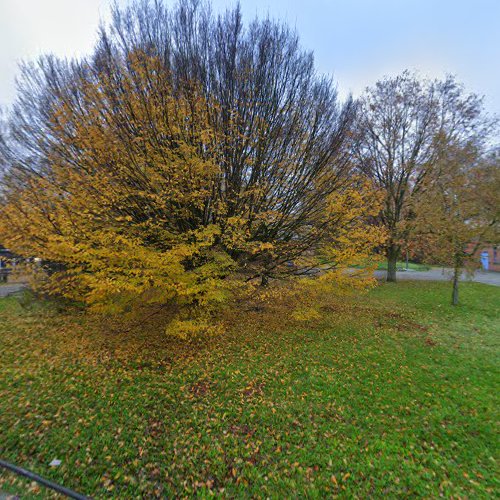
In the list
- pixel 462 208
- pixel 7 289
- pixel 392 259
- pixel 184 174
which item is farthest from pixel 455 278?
pixel 7 289

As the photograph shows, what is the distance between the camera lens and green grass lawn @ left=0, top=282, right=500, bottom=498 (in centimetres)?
336

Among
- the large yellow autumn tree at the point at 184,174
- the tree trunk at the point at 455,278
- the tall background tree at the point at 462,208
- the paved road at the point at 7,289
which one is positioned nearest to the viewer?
the large yellow autumn tree at the point at 184,174

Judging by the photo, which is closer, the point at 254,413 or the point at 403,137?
the point at 254,413

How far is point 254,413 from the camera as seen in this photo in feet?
15.1

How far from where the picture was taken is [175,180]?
5812mm

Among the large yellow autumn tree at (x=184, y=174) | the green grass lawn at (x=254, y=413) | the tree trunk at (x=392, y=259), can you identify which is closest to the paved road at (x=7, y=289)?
the green grass lawn at (x=254, y=413)

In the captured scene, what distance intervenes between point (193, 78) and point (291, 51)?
2.73 m

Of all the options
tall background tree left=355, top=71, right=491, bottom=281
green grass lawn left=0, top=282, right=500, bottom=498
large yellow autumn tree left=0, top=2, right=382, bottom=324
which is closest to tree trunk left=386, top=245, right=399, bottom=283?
tall background tree left=355, top=71, right=491, bottom=281

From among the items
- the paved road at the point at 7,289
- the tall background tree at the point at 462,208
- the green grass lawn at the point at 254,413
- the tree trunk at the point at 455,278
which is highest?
the tall background tree at the point at 462,208

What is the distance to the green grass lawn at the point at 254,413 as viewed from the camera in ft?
11.0

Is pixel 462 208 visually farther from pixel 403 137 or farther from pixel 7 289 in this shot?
pixel 7 289

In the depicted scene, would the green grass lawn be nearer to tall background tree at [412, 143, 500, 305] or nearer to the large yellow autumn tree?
the large yellow autumn tree

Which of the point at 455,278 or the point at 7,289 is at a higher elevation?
the point at 455,278

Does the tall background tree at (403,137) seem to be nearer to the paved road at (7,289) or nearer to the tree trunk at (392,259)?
the tree trunk at (392,259)
